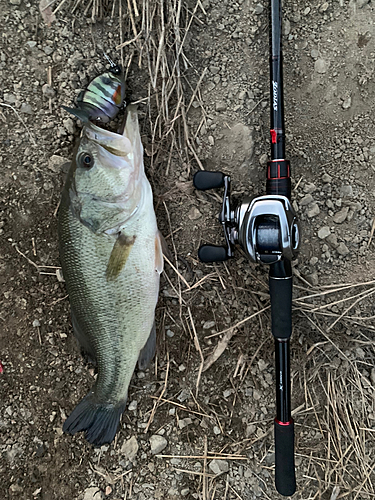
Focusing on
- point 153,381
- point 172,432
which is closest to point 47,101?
point 153,381

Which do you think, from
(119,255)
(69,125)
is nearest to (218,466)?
(119,255)

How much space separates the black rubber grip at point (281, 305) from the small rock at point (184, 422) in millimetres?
936

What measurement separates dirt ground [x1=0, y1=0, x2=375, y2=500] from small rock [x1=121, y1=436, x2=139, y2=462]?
0.01 metres

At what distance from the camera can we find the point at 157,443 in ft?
8.29

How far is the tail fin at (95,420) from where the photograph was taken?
2248 millimetres

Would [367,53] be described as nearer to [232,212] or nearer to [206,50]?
[206,50]

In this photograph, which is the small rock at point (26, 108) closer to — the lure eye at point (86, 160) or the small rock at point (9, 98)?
the small rock at point (9, 98)

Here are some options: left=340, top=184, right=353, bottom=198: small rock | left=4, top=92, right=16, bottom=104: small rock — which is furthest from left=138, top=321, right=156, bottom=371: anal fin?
left=4, top=92, right=16, bottom=104: small rock

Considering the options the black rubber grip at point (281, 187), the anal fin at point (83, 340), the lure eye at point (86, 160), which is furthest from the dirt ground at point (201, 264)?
the lure eye at point (86, 160)

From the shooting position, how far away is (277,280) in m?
2.07

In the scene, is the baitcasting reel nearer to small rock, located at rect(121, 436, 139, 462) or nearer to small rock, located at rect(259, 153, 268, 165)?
small rock, located at rect(259, 153, 268, 165)

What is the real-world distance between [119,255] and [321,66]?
1737 mm

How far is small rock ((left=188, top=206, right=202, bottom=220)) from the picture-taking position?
8.09 feet

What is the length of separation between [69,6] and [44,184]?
45.8 inches
